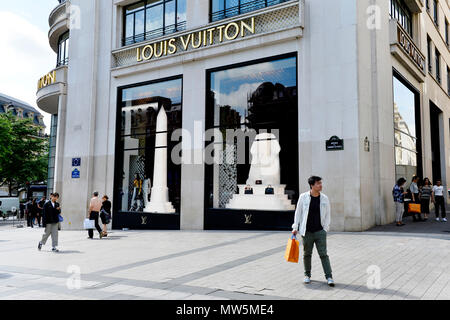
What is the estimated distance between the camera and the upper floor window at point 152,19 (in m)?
16.7

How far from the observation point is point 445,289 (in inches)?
213

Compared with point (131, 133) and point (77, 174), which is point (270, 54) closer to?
point (131, 133)

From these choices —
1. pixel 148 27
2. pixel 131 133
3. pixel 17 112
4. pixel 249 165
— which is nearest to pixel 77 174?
pixel 131 133

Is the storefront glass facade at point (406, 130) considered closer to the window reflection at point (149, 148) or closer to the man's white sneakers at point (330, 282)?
the window reflection at point (149, 148)

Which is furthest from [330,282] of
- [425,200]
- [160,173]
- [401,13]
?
[401,13]

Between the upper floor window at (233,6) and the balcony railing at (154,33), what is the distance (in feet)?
Result: 5.17

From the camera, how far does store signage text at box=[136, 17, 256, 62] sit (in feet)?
47.3

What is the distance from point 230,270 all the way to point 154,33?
13361 millimetres

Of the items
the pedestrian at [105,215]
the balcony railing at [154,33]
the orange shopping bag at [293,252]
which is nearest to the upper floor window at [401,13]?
the balcony railing at [154,33]

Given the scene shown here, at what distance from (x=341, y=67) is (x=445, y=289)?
8.49m

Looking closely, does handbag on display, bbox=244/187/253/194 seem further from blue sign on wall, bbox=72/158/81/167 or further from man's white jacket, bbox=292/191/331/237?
blue sign on wall, bbox=72/158/81/167

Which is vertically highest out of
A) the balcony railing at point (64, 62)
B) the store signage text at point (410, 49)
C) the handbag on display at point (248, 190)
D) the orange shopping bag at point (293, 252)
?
the balcony railing at point (64, 62)

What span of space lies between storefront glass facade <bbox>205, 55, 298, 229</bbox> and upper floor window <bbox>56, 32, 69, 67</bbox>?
443 inches

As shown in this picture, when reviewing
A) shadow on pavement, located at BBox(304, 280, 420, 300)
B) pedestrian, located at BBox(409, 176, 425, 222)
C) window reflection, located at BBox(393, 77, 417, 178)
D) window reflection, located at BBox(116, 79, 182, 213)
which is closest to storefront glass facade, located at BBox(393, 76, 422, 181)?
window reflection, located at BBox(393, 77, 417, 178)
